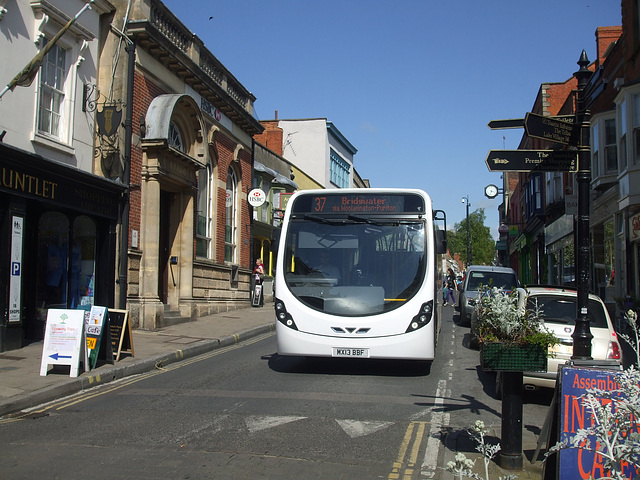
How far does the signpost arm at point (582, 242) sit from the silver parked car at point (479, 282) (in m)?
11.5

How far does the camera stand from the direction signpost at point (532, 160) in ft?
24.5

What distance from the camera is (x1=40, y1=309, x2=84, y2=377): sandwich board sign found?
30.5 feet

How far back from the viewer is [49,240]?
1323 centimetres

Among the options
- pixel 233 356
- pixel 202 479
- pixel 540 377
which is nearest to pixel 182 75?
pixel 233 356

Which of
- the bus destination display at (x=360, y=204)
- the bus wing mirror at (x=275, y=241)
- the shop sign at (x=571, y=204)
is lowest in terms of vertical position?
the bus wing mirror at (x=275, y=241)

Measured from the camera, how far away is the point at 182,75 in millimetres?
18891

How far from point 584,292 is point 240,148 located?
1830cm

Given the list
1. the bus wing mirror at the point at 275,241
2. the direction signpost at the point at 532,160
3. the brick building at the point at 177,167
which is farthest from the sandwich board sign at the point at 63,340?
the direction signpost at the point at 532,160

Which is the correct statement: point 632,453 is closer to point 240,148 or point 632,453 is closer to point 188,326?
point 188,326

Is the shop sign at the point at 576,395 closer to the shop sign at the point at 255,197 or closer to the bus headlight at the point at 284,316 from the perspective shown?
the bus headlight at the point at 284,316

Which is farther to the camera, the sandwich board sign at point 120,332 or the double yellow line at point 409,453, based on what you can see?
the sandwich board sign at point 120,332

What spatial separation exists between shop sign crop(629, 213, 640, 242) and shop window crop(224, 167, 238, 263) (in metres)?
13.3

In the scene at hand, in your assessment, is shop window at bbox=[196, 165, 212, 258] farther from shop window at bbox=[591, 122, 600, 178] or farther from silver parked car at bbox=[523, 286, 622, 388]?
shop window at bbox=[591, 122, 600, 178]

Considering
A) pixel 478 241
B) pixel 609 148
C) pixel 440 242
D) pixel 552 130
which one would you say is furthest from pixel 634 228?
pixel 478 241
